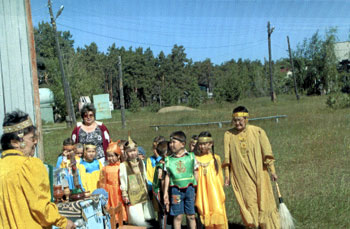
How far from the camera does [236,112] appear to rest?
570 centimetres

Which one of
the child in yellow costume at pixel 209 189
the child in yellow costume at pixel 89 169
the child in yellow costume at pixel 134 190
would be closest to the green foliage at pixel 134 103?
the child in yellow costume at pixel 89 169

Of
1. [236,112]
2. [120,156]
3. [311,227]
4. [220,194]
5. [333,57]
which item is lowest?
[311,227]

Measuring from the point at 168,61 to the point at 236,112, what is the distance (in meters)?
66.1

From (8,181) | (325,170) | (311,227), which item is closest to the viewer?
(8,181)

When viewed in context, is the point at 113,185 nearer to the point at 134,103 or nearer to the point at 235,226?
the point at 235,226

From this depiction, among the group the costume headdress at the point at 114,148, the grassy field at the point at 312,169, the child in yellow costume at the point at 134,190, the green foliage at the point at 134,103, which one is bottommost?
the grassy field at the point at 312,169

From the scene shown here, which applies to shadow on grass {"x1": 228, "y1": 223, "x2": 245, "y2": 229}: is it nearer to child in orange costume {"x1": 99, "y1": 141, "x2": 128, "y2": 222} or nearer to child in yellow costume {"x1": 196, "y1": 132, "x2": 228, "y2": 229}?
child in yellow costume {"x1": 196, "y1": 132, "x2": 228, "y2": 229}

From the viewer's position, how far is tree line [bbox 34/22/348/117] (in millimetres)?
39944

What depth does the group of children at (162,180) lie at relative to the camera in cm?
545

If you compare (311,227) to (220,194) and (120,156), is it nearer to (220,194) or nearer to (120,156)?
(220,194)

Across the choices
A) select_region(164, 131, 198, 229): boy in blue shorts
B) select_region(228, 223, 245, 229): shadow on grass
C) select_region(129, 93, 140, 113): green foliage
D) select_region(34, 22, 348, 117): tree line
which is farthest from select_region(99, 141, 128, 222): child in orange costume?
select_region(129, 93, 140, 113): green foliage

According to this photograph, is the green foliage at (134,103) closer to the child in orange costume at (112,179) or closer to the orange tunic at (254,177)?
the child in orange costume at (112,179)

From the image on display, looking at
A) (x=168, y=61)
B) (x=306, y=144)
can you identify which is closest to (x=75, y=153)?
(x=306, y=144)

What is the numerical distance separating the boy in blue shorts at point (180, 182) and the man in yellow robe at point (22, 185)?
241cm
